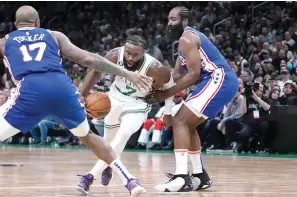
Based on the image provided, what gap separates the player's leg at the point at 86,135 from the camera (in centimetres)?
627

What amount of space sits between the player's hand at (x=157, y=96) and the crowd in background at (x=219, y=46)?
7246 mm

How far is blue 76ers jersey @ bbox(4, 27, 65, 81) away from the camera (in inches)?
247

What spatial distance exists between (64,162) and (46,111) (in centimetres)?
604

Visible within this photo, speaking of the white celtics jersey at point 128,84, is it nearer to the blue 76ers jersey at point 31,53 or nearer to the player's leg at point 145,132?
the blue 76ers jersey at point 31,53

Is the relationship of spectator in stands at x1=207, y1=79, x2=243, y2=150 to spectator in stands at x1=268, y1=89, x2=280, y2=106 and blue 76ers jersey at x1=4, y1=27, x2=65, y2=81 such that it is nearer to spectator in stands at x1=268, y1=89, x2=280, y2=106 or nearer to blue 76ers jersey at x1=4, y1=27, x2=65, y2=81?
spectator in stands at x1=268, y1=89, x2=280, y2=106

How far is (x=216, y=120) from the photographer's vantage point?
15664mm

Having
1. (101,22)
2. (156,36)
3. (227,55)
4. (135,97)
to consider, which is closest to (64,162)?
(135,97)

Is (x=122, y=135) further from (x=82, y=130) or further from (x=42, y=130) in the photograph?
(x=42, y=130)

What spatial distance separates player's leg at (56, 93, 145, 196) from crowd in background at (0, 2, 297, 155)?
8.80 m

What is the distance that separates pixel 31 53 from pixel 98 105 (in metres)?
1.30

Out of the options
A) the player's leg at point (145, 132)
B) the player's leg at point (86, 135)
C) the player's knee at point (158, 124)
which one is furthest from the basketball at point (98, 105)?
the player's leg at point (145, 132)

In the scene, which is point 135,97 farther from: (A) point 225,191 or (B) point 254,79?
(B) point 254,79

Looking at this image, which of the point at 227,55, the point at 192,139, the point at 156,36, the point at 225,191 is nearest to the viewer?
the point at 225,191

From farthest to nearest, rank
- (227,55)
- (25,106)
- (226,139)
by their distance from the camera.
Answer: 1. (227,55)
2. (226,139)
3. (25,106)
